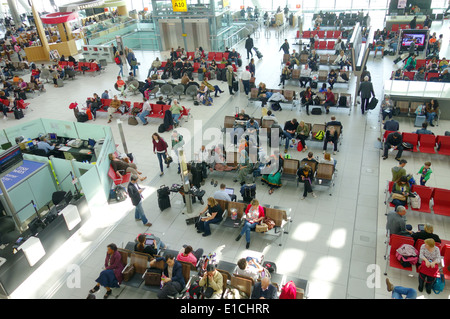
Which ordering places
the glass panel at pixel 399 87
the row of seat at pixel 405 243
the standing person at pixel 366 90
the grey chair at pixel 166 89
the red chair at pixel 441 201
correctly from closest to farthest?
the row of seat at pixel 405 243, the red chair at pixel 441 201, the standing person at pixel 366 90, the glass panel at pixel 399 87, the grey chair at pixel 166 89

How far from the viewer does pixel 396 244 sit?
7840mm

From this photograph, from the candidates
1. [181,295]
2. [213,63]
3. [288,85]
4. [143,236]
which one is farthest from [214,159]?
[213,63]

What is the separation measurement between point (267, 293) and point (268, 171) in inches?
194

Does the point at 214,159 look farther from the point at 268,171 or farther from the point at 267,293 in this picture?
the point at 267,293

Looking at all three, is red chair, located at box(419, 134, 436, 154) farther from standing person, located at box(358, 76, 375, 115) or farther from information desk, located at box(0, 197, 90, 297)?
information desk, located at box(0, 197, 90, 297)

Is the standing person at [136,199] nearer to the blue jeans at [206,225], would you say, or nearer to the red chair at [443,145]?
the blue jeans at [206,225]

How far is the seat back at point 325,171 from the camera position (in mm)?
10602

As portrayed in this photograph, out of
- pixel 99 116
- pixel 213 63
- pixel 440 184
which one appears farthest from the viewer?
pixel 213 63

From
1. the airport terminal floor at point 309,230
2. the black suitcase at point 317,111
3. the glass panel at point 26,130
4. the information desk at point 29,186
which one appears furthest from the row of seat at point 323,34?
the information desk at point 29,186

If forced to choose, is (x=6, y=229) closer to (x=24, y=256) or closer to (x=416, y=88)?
(x=24, y=256)

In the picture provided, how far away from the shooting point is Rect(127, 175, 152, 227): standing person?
9375 mm

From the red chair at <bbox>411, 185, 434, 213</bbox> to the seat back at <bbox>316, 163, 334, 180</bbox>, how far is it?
2.20 m

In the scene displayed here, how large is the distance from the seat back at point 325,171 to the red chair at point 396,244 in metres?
3.11

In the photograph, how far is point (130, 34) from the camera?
29.0 m
